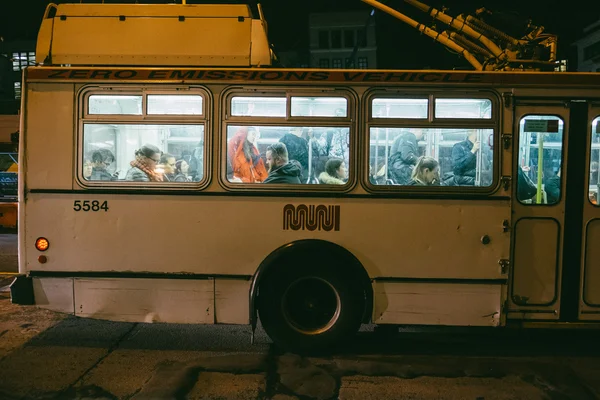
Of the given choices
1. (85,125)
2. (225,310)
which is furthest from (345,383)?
(85,125)

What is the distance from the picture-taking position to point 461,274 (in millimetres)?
4879

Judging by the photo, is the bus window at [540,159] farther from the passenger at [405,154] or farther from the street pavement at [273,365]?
the street pavement at [273,365]

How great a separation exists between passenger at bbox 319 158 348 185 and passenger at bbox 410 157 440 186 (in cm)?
69

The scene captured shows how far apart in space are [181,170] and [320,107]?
5.08 feet

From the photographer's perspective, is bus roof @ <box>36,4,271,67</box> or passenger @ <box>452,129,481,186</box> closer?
passenger @ <box>452,129,481,186</box>

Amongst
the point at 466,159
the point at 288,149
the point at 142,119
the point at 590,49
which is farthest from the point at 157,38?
the point at 590,49

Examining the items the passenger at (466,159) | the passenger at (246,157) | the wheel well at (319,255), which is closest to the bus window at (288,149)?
the passenger at (246,157)

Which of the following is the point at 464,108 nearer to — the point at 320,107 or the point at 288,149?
the point at 320,107

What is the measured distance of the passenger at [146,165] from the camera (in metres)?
5.00

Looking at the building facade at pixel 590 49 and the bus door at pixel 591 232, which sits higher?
the building facade at pixel 590 49

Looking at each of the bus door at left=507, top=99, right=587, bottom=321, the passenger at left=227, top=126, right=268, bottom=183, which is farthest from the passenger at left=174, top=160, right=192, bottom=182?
the bus door at left=507, top=99, right=587, bottom=321

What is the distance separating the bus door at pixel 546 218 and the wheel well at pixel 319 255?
1.45 meters

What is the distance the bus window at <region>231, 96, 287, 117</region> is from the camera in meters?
4.95

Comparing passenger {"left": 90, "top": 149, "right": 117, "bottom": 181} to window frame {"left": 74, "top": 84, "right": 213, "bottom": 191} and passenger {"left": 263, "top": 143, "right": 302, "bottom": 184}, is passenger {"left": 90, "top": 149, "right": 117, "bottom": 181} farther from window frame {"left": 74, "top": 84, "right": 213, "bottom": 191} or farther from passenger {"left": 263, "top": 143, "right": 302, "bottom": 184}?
passenger {"left": 263, "top": 143, "right": 302, "bottom": 184}
